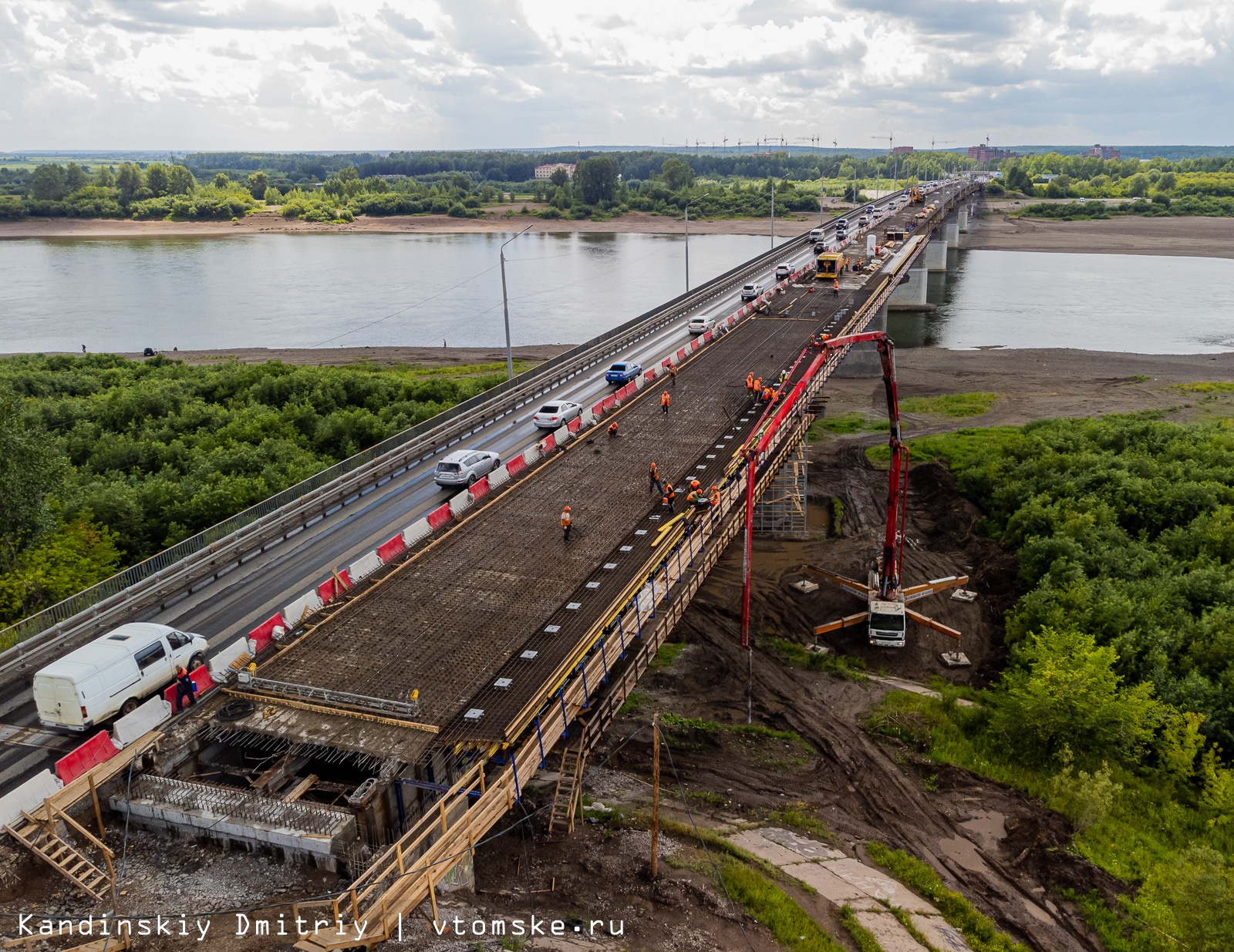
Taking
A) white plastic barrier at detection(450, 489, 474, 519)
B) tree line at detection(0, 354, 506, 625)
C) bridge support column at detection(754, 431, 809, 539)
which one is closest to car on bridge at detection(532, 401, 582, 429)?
bridge support column at detection(754, 431, 809, 539)

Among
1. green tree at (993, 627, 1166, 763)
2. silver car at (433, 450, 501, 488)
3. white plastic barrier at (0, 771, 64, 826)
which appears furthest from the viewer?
silver car at (433, 450, 501, 488)

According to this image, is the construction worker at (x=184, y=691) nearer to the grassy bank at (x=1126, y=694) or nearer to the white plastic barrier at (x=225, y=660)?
the white plastic barrier at (x=225, y=660)

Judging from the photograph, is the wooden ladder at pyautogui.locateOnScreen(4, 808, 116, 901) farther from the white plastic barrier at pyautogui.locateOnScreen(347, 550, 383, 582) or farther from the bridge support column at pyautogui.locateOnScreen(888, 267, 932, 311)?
the bridge support column at pyautogui.locateOnScreen(888, 267, 932, 311)

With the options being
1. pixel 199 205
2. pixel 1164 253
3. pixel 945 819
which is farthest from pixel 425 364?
pixel 199 205

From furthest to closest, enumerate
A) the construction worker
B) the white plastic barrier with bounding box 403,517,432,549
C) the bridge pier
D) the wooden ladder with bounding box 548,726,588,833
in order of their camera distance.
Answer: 1. the bridge pier
2. the white plastic barrier with bounding box 403,517,432,549
3. the wooden ladder with bounding box 548,726,588,833
4. the construction worker

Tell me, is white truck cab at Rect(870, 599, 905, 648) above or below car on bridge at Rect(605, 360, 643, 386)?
below

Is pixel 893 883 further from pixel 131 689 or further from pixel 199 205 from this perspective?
pixel 199 205
